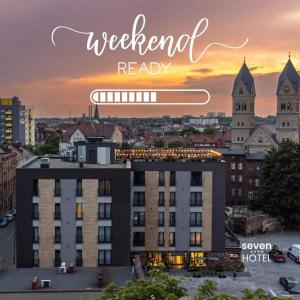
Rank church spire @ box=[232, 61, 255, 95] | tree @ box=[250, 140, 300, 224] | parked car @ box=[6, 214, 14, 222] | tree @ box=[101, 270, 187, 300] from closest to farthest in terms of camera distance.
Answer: tree @ box=[101, 270, 187, 300] → tree @ box=[250, 140, 300, 224] → parked car @ box=[6, 214, 14, 222] → church spire @ box=[232, 61, 255, 95]

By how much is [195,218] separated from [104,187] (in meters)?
10.3

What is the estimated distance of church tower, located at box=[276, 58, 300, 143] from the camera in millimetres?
122250

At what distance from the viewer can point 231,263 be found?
1937 inches

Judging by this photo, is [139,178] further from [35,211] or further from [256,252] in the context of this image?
[256,252]

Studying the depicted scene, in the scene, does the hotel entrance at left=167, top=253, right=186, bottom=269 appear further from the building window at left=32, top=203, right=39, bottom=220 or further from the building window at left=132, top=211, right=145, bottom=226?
the building window at left=32, top=203, right=39, bottom=220

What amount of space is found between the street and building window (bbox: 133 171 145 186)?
524 inches

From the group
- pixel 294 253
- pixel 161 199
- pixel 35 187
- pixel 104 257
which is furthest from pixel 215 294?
pixel 294 253

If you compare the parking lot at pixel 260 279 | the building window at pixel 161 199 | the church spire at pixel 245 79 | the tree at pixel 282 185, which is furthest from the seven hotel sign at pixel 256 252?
the church spire at pixel 245 79

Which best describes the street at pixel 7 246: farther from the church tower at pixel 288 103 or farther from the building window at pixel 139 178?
the church tower at pixel 288 103

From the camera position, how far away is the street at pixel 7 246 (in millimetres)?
50656

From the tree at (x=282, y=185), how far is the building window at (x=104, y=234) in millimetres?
31145

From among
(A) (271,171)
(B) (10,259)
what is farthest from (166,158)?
(A) (271,171)

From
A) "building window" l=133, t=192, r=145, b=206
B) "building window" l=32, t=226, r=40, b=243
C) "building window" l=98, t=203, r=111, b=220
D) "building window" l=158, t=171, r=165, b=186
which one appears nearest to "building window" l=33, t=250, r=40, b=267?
"building window" l=32, t=226, r=40, b=243

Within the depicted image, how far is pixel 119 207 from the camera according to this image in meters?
42.8
